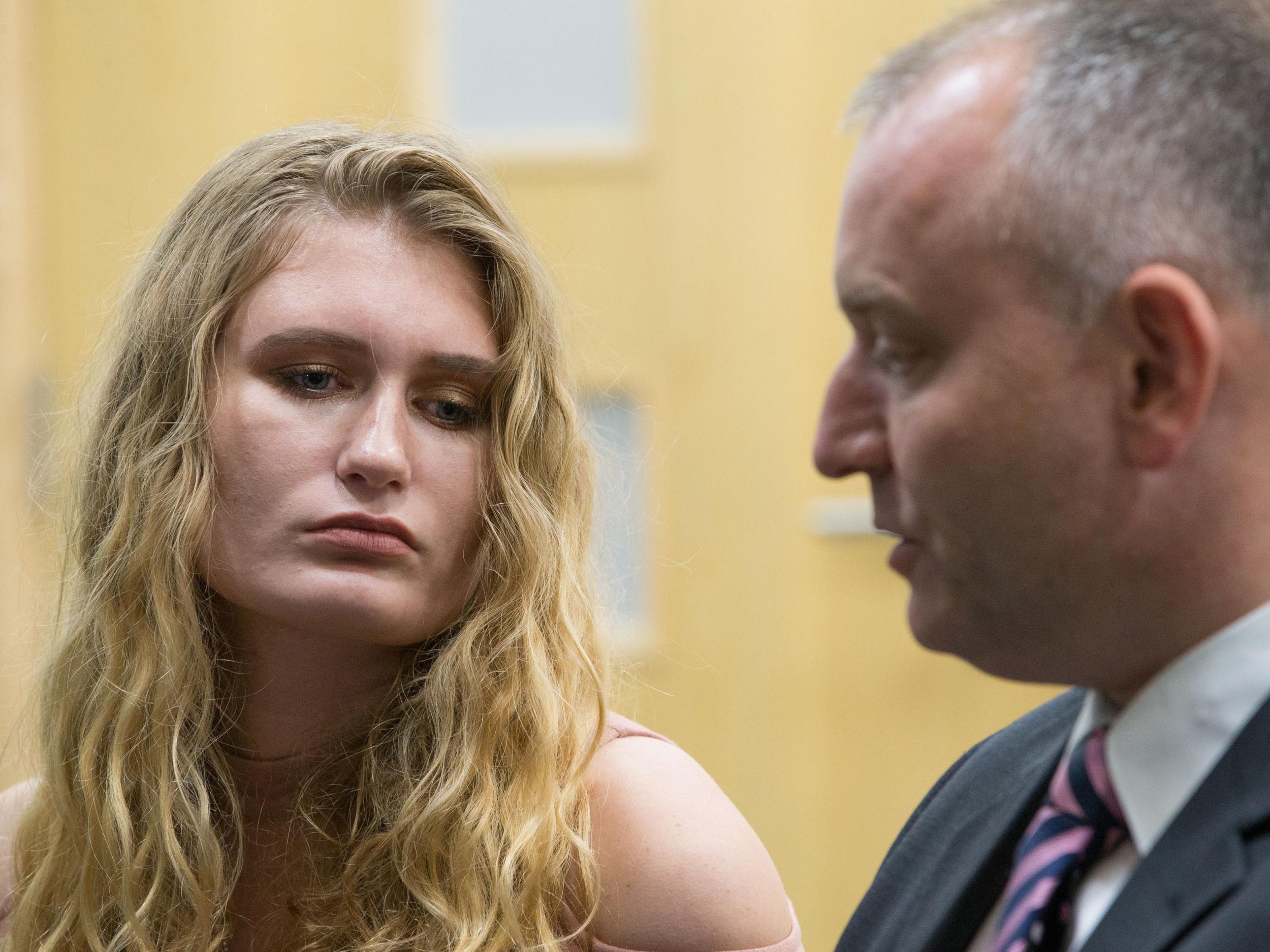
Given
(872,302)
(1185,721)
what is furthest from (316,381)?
(1185,721)

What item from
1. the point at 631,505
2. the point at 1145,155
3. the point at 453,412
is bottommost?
the point at 631,505

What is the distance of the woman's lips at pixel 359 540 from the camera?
4.71 ft

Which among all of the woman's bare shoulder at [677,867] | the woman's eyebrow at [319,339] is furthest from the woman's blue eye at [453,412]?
the woman's bare shoulder at [677,867]

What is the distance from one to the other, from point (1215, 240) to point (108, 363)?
129 centimetres

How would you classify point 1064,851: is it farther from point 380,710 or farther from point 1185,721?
point 380,710

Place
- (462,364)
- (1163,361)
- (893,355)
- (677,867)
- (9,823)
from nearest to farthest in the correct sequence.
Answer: (1163,361)
(893,355)
(677,867)
(462,364)
(9,823)

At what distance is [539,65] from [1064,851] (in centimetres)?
340

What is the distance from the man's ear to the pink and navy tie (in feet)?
0.80

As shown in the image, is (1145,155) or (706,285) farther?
(706,285)

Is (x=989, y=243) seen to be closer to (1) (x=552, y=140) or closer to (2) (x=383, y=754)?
(2) (x=383, y=754)

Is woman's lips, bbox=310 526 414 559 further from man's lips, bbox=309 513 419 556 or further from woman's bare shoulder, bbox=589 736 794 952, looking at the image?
woman's bare shoulder, bbox=589 736 794 952

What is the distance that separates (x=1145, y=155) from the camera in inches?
35.0

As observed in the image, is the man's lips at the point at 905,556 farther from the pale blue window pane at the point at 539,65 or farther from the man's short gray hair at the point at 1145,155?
the pale blue window pane at the point at 539,65

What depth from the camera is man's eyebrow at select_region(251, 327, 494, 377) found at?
1467 mm
